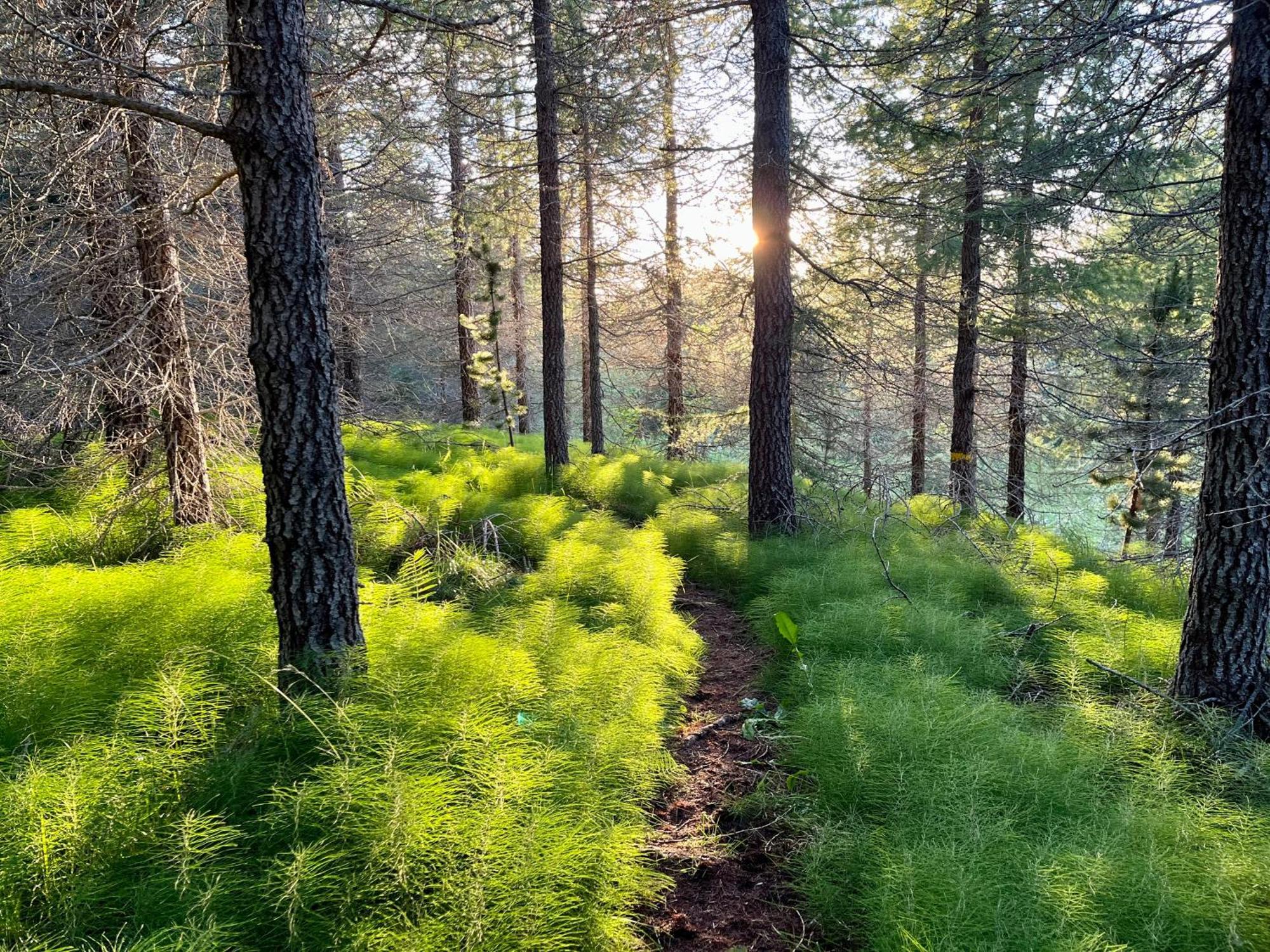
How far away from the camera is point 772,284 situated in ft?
22.8

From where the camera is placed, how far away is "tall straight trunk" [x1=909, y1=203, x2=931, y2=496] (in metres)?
8.38

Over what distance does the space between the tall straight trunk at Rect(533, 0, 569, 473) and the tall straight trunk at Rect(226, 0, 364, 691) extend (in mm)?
5258

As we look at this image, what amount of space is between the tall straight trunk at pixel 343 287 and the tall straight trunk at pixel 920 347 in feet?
23.6

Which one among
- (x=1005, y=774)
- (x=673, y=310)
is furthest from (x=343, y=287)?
(x=1005, y=774)

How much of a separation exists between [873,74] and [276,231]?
24.4ft

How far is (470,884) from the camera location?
207 centimetres

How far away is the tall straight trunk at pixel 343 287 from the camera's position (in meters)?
9.13

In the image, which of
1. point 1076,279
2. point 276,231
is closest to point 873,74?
point 1076,279

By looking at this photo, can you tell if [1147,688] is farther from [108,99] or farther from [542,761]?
[108,99]

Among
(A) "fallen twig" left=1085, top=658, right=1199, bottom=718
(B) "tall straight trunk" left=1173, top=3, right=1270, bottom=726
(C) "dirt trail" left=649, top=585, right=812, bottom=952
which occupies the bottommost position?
(C) "dirt trail" left=649, top=585, right=812, bottom=952

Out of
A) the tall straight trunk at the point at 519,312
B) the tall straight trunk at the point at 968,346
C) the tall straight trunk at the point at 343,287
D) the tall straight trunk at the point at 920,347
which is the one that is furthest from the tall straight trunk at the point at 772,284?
the tall straight trunk at the point at 519,312

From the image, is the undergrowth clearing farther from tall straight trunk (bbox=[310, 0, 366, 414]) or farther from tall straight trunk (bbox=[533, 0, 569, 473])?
tall straight trunk (bbox=[533, 0, 569, 473])

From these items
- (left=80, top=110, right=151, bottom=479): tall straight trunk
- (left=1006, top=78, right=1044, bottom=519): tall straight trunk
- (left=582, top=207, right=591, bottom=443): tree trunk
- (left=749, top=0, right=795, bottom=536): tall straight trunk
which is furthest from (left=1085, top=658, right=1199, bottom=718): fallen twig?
(left=582, top=207, right=591, bottom=443): tree trunk

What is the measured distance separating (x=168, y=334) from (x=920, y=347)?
11.7 metres
